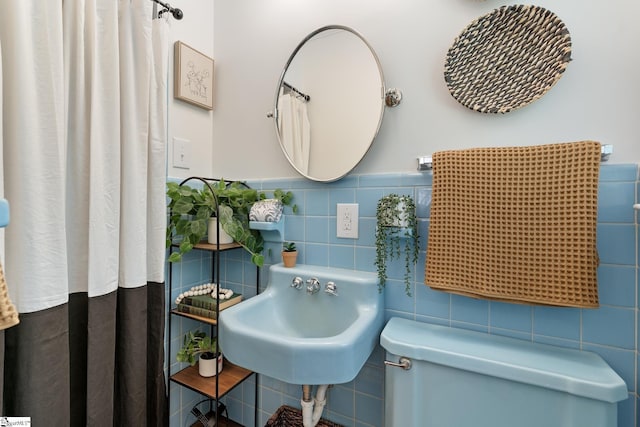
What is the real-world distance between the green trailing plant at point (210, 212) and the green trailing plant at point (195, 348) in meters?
0.39

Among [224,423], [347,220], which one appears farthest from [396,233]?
[224,423]

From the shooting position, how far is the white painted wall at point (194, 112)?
1.22 meters

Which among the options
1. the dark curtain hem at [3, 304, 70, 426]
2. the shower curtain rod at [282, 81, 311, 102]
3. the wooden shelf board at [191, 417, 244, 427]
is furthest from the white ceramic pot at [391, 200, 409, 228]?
the wooden shelf board at [191, 417, 244, 427]

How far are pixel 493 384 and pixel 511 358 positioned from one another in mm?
79

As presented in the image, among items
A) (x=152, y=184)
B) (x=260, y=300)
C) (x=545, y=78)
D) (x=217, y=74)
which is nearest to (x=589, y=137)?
(x=545, y=78)

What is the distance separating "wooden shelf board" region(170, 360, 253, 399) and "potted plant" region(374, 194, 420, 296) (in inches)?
27.5

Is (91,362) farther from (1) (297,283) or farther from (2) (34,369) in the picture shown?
(1) (297,283)

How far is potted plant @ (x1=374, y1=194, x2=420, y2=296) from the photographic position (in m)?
0.91

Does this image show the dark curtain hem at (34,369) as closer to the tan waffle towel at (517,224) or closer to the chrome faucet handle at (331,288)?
the chrome faucet handle at (331,288)

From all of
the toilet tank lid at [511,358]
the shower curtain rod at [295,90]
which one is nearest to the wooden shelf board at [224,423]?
the toilet tank lid at [511,358]

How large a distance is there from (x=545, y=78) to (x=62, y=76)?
1.33 m

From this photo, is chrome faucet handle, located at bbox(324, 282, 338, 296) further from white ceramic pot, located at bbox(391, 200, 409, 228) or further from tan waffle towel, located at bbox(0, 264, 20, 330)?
tan waffle towel, located at bbox(0, 264, 20, 330)

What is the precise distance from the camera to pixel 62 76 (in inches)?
30.1

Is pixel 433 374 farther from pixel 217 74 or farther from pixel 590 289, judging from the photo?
pixel 217 74
